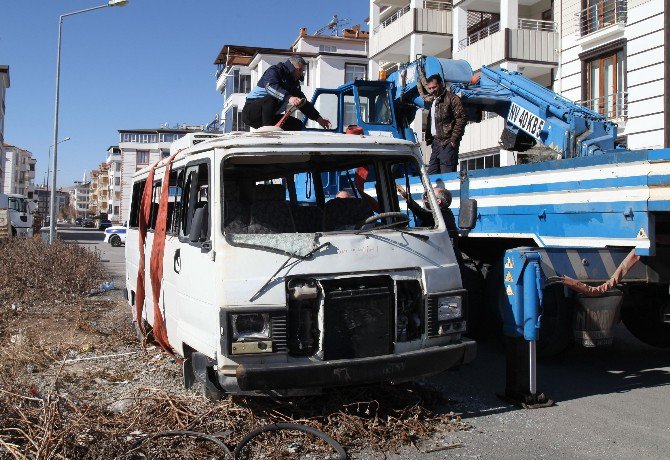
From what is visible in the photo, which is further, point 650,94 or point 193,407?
point 650,94

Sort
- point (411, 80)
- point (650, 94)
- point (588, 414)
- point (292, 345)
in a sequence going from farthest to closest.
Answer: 1. point (650, 94)
2. point (411, 80)
3. point (588, 414)
4. point (292, 345)

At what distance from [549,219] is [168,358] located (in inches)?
163

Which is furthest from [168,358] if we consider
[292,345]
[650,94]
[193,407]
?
[650,94]

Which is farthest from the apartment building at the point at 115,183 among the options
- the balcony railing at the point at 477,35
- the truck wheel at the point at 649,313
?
the truck wheel at the point at 649,313

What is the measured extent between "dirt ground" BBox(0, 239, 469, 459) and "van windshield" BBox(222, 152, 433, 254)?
4.20 ft

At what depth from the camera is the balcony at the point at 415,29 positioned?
26.7m

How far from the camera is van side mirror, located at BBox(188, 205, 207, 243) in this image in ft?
15.9

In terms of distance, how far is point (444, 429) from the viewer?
4.90 meters

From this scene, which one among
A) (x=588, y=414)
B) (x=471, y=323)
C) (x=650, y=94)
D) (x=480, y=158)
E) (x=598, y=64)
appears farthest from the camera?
(x=480, y=158)

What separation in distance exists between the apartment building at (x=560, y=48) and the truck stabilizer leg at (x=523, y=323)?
40.4ft

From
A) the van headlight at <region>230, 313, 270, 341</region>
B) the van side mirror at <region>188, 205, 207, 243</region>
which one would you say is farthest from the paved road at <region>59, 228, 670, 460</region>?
the van side mirror at <region>188, 205, 207, 243</region>

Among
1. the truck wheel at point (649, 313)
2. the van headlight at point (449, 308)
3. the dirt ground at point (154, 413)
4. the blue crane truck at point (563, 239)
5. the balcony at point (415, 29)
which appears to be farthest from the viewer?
the balcony at point (415, 29)

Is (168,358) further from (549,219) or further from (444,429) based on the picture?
(549,219)

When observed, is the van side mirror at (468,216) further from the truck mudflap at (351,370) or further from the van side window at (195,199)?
the van side window at (195,199)
